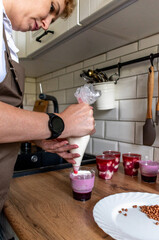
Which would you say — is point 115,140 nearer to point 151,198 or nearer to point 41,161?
point 41,161

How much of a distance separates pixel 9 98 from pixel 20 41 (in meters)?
0.85

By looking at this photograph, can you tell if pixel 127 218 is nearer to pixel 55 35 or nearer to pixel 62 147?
pixel 62 147

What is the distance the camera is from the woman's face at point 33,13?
0.54 meters

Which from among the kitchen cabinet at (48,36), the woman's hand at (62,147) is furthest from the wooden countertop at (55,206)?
the kitchen cabinet at (48,36)

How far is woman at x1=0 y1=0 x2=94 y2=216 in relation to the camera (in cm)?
42

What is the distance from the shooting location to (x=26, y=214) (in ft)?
1.69

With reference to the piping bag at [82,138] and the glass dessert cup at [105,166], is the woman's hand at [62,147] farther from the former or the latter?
the glass dessert cup at [105,166]

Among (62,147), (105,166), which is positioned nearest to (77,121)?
(62,147)

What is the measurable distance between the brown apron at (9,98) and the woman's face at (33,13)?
0.33 ft

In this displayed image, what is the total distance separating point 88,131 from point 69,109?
0.26 ft

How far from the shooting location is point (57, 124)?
47 centimetres

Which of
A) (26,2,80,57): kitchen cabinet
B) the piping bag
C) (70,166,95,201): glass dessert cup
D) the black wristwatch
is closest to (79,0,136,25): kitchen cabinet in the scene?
(26,2,80,57): kitchen cabinet

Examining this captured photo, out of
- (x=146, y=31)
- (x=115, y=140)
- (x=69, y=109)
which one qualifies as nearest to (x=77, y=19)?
(x=146, y=31)

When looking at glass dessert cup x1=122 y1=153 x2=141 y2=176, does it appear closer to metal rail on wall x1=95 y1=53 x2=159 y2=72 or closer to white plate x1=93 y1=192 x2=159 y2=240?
white plate x1=93 y1=192 x2=159 y2=240
